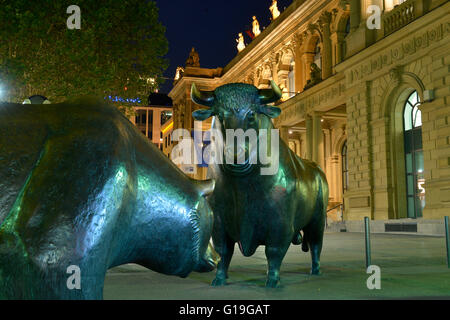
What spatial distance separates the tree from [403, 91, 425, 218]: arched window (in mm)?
11730

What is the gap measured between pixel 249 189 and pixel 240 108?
88 cm

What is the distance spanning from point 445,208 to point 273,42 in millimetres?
27342

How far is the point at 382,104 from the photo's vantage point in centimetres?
2211

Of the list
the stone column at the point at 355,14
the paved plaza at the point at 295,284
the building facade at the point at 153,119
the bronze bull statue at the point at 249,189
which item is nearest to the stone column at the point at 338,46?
the stone column at the point at 355,14

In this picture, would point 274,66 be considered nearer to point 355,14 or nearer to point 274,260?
point 355,14

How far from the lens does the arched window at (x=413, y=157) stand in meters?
20.9

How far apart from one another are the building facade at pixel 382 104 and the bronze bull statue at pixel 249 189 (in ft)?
47.2

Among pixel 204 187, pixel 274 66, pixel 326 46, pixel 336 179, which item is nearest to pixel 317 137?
pixel 336 179

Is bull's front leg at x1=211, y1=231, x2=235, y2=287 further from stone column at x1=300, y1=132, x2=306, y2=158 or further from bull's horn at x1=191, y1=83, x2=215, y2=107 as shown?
stone column at x1=300, y1=132, x2=306, y2=158

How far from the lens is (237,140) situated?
4449mm

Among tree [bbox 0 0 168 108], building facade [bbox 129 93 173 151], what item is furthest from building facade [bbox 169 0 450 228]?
building facade [bbox 129 93 173 151]

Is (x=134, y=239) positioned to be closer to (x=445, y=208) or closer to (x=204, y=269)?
(x=204, y=269)

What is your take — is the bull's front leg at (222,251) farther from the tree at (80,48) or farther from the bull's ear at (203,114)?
the tree at (80,48)
